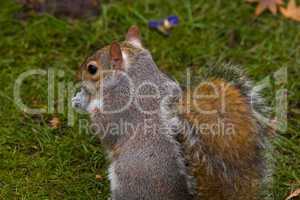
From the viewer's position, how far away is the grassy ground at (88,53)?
286 centimetres

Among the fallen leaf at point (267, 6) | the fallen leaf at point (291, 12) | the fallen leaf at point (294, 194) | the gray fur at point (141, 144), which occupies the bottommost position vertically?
the fallen leaf at point (294, 194)

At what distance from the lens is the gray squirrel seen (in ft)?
7.55

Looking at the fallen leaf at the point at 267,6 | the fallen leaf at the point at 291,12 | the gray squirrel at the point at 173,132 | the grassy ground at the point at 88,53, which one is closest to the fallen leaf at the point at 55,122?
the grassy ground at the point at 88,53

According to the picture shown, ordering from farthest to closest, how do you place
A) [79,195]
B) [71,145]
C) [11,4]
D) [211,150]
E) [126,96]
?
[11,4] < [71,145] < [79,195] < [126,96] < [211,150]

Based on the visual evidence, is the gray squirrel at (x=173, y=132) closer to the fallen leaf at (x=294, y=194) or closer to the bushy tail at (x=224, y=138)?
the bushy tail at (x=224, y=138)

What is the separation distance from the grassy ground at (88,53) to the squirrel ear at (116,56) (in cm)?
56

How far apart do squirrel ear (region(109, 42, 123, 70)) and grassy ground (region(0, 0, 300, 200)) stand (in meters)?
0.56

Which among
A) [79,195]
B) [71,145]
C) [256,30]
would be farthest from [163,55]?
[79,195]

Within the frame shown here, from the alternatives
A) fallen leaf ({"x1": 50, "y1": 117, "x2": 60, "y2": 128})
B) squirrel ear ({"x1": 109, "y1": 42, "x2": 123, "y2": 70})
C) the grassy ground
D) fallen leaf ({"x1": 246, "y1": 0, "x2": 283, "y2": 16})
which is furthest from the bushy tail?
→ fallen leaf ({"x1": 246, "y1": 0, "x2": 283, "y2": 16})

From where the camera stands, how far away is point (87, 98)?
2.65 metres

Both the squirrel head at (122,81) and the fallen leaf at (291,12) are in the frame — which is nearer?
the squirrel head at (122,81)

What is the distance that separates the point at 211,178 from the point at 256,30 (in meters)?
1.67

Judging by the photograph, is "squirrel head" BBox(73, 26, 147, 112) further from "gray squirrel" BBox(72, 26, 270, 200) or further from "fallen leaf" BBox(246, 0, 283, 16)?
"fallen leaf" BBox(246, 0, 283, 16)

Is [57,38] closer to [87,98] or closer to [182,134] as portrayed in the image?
[87,98]
